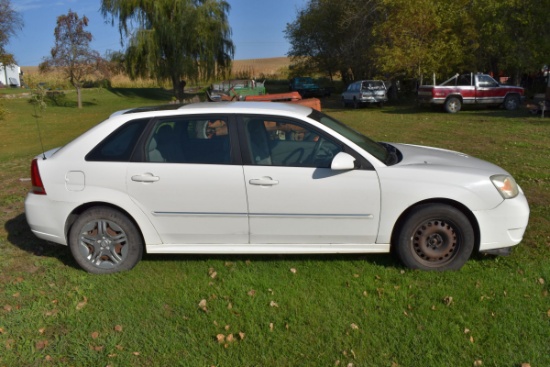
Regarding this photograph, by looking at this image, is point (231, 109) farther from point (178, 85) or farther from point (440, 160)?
point (178, 85)

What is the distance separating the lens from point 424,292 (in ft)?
13.1

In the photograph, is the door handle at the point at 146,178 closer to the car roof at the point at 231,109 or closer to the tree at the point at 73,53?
the car roof at the point at 231,109

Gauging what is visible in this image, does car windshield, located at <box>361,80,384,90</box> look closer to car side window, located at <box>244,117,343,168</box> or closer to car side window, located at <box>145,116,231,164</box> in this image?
car side window, located at <box>244,117,343,168</box>

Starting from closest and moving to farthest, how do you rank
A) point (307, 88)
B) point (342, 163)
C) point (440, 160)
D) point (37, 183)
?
point (342, 163), point (37, 183), point (440, 160), point (307, 88)

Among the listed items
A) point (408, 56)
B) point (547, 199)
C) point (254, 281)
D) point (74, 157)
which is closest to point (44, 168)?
point (74, 157)

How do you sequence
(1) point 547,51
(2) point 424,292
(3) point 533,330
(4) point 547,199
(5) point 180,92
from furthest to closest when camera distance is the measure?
(5) point 180,92, (1) point 547,51, (4) point 547,199, (2) point 424,292, (3) point 533,330

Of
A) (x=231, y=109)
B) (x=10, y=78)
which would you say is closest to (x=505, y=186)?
(x=231, y=109)

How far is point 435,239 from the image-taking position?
171 inches

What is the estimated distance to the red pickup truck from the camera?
2197cm

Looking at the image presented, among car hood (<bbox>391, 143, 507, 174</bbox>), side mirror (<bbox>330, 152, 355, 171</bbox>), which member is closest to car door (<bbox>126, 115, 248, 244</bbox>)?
side mirror (<bbox>330, 152, 355, 171</bbox>)

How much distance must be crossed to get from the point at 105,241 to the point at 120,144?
0.89 meters

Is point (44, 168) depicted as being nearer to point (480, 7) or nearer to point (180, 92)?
point (480, 7)

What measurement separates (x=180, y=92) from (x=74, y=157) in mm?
29922

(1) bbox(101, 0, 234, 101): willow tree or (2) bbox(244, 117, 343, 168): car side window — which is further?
(1) bbox(101, 0, 234, 101): willow tree
